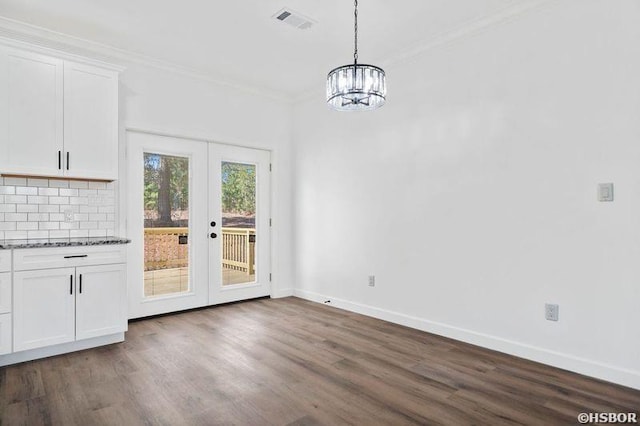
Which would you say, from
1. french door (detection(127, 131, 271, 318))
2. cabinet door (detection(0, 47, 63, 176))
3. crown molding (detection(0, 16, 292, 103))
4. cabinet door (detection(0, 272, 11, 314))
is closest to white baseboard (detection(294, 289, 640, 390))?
french door (detection(127, 131, 271, 318))

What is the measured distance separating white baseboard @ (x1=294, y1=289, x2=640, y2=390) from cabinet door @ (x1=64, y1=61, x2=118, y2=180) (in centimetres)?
312

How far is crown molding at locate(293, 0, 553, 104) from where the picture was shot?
10.1ft

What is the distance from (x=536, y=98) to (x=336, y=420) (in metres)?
2.82

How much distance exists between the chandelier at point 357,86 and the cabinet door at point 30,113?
8.37 feet

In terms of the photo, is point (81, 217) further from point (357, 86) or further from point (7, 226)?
point (357, 86)

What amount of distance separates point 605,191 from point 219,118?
4038 mm

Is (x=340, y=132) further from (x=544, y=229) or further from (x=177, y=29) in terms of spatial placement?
(x=544, y=229)

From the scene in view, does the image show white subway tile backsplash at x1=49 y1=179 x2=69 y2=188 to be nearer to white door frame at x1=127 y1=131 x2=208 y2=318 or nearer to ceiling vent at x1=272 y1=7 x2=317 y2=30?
white door frame at x1=127 y1=131 x2=208 y2=318

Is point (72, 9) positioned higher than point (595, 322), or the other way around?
point (72, 9)

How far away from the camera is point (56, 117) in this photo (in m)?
3.38

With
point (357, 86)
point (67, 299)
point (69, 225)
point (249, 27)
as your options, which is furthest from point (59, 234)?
point (357, 86)

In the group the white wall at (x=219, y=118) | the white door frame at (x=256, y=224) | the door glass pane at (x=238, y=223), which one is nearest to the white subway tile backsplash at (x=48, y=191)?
the white wall at (x=219, y=118)

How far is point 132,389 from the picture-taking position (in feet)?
8.37

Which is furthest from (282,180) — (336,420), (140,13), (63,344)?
(336,420)
